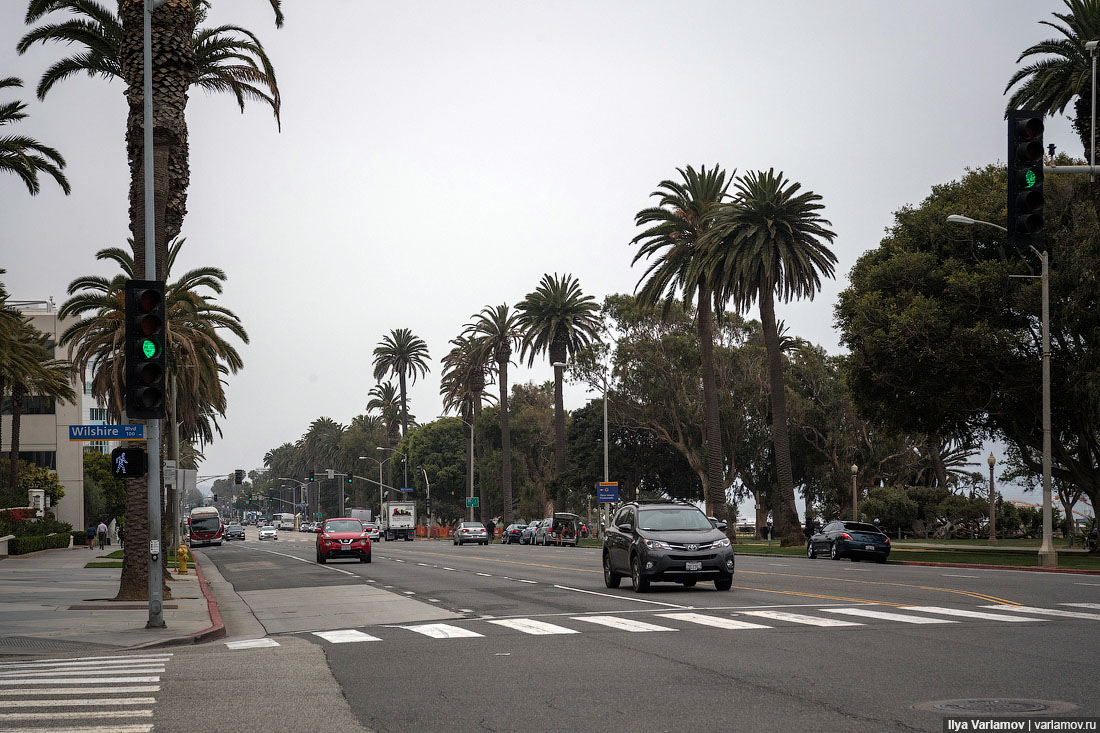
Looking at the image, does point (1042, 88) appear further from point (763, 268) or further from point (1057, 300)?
point (763, 268)

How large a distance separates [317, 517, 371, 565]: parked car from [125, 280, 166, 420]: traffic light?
26.6 metres

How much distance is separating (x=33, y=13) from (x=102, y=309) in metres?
19.9

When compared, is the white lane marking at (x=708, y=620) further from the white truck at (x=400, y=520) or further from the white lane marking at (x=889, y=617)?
the white truck at (x=400, y=520)

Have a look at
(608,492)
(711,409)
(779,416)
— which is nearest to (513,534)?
(608,492)

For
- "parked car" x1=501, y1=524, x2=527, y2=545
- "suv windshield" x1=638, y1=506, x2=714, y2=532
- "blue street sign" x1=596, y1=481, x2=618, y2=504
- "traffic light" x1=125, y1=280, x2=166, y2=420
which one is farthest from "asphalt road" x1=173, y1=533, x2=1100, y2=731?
"parked car" x1=501, y1=524, x2=527, y2=545

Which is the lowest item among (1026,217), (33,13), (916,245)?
(1026,217)

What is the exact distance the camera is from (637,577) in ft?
71.0

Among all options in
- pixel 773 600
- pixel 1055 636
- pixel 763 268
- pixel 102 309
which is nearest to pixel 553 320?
pixel 763 268

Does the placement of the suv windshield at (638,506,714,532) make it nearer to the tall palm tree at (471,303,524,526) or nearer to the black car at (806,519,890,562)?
the black car at (806,519,890,562)

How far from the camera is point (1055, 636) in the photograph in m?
13.0

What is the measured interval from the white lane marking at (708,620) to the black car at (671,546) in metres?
3.73

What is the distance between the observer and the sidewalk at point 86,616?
15.2 metres

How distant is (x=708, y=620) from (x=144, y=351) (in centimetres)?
915

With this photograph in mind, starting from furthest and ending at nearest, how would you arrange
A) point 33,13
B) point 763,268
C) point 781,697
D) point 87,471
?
point 87,471 → point 763,268 → point 33,13 → point 781,697
